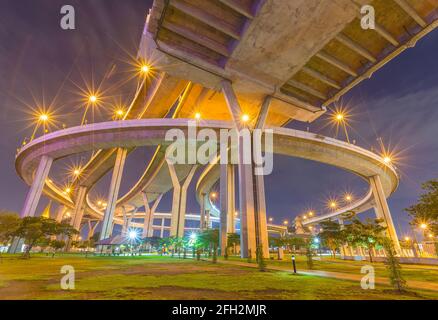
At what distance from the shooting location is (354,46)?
1992cm

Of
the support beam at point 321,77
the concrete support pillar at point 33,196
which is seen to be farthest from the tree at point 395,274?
the concrete support pillar at point 33,196

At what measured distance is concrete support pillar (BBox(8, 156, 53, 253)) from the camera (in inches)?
1207

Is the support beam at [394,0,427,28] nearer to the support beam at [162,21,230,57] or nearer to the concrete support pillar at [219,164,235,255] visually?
the support beam at [162,21,230,57]

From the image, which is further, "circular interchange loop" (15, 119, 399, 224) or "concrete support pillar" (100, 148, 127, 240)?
"concrete support pillar" (100, 148, 127, 240)

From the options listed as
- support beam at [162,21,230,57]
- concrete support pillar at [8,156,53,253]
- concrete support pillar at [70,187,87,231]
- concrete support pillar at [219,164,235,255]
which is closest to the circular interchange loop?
concrete support pillar at [8,156,53,253]

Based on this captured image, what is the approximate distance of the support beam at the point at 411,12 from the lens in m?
16.2

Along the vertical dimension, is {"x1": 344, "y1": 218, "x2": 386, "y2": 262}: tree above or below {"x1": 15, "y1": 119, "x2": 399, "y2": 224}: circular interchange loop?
below

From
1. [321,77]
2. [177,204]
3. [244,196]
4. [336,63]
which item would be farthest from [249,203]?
[177,204]

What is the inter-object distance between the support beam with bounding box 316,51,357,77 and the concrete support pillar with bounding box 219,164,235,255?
19282 mm

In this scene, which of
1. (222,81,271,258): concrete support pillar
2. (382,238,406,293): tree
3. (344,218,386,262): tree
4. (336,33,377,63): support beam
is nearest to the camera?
(382,238,406,293): tree

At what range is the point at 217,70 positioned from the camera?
21.5 meters

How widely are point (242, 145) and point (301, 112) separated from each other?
11.9 meters

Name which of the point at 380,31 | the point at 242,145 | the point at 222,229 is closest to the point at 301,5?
the point at 380,31

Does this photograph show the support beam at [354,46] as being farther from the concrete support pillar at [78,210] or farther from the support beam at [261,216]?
the concrete support pillar at [78,210]
